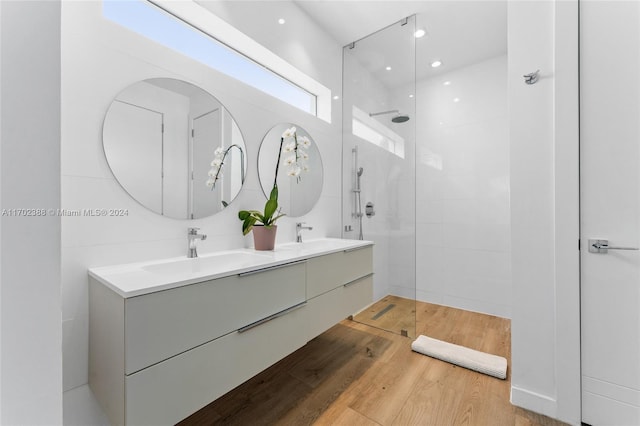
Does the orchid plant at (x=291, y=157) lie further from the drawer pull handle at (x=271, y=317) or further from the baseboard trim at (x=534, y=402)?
the baseboard trim at (x=534, y=402)

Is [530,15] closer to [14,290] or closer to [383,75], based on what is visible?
[383,75]

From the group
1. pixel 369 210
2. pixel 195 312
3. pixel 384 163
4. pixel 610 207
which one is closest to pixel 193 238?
pixel 195 312

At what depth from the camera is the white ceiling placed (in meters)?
2.30

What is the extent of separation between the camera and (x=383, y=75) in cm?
266

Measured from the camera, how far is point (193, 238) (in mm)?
1581

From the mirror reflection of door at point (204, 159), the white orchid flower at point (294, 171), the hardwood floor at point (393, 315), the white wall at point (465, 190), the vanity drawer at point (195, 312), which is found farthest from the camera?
the white wall at point (465, 190)

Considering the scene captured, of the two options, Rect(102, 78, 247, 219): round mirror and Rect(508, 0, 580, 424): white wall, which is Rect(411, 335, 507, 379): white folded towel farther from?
Rect(102, 78, 247, 219): round mirror

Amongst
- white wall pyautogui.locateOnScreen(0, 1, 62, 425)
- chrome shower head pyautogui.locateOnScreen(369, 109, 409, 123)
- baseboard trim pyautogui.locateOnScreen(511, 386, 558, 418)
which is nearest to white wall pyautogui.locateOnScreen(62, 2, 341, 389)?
white wall pyautogui.locateOnScreen(0, 1, 62, 425)

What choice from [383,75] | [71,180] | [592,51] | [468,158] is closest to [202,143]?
[71,180]

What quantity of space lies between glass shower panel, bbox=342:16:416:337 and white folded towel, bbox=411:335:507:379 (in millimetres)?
318

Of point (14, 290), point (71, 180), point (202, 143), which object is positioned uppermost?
point (202, 143)

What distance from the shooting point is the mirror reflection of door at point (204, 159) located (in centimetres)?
165

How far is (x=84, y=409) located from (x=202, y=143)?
1398 mm

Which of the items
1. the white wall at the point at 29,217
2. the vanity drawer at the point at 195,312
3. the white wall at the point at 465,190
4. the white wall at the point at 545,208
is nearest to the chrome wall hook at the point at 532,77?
the white wall at the point at 545,208
